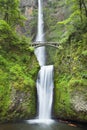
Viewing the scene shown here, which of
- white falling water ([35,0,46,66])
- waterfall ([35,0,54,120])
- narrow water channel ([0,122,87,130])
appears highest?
white falling water ([35,0,46,66])

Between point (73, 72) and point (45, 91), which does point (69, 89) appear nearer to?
point (73, 72)

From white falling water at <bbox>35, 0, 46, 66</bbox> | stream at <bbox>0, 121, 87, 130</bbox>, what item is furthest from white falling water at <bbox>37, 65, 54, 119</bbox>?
white falling water at <bbox>35, 0, 46, 66</bbox>

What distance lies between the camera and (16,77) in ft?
56.7

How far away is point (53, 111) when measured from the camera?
1747 cm

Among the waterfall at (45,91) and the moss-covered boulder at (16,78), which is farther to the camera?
the waterfall at (45,91)

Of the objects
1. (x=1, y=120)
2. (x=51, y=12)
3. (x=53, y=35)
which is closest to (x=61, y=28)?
(x=53, y=35)

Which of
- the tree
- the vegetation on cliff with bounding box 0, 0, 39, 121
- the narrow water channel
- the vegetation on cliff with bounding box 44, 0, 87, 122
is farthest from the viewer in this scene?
the tree

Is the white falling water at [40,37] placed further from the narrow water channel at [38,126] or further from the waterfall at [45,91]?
the narrow water channel at [38,126]

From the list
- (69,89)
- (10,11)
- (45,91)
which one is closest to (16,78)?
(45,91)

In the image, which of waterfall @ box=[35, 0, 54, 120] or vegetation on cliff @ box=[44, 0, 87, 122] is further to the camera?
waterfall @ box=[35, 0, 54, 120]

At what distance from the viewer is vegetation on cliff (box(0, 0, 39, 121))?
16.4 meters

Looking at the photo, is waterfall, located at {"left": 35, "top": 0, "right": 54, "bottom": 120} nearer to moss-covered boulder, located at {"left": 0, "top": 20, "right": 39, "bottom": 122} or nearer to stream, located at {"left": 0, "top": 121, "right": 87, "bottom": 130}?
moss-covered boulder, located at {"left": 0, "top": 20, "right": 39, "bottom": 122}

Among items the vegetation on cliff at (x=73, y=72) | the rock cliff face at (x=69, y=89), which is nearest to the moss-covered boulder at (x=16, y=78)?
the rock cliff face at (x=69, y=89)

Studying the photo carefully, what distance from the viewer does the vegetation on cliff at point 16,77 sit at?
1638 centimetres
